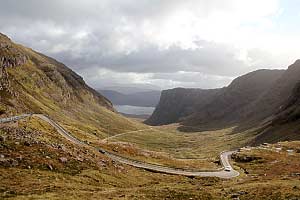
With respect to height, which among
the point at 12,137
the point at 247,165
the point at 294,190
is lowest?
the point at 247,165

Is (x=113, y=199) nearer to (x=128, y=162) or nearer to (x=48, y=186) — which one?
(x=48, y=186)

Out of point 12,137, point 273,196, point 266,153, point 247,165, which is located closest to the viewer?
point 273,196

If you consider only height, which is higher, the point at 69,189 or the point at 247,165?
the point at 69,189

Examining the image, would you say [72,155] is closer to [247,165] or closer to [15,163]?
[15,163]

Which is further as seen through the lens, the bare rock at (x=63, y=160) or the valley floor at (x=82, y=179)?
the bare rock at (x=63, y=160)

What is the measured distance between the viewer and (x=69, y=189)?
51.4 metres

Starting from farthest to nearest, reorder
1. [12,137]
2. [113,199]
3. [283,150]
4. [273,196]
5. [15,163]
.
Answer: [283,150] → [12,137] → [15,163] → [273,196] → [113,199]

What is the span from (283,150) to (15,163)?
12242 cm

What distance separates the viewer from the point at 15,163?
59.2m

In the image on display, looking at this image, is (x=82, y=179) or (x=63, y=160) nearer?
(x=82, y=179)

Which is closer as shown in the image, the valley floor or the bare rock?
the valley floor

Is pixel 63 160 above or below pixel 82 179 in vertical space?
above

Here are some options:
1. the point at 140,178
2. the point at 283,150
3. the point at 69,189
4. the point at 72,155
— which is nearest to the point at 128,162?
the point at 140,178

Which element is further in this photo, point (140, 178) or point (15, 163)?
point (140, 178)
